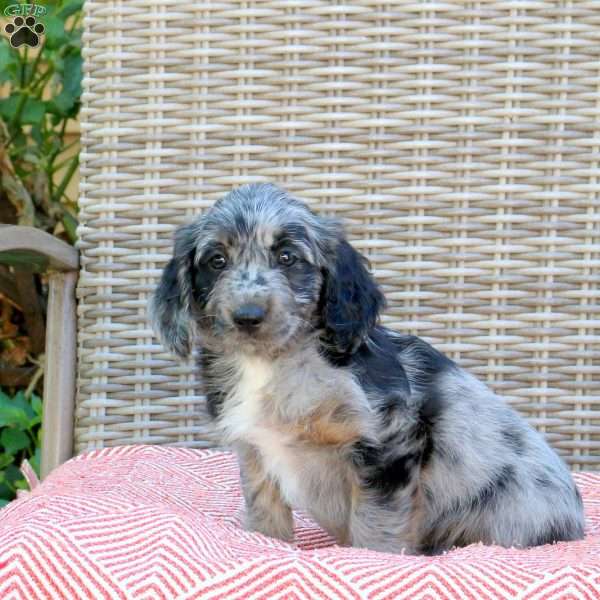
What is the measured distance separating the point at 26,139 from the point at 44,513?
3182 mm

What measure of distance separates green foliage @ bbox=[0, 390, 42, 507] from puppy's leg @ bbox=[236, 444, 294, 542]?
161 cm

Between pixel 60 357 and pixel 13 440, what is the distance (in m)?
0.98

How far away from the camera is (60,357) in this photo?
3.52m

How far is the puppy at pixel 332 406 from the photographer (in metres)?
2.43

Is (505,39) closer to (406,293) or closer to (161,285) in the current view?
(406,293)

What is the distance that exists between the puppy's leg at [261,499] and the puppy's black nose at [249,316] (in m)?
0.43

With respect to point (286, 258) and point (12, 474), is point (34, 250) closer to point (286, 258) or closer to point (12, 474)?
point (286, 258)

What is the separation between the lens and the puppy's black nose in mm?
Answer: 2367

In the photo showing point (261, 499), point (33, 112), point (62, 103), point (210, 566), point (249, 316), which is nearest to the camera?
point (210, 566)

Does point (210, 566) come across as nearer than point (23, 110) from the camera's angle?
Yes

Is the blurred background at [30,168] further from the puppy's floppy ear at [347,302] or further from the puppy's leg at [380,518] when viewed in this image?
the puppy's leg at [380,518]

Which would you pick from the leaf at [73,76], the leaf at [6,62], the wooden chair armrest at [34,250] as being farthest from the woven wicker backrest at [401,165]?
the leaf at [73,76]

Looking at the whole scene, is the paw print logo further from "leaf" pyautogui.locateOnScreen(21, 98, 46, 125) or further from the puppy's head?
the puppy's head

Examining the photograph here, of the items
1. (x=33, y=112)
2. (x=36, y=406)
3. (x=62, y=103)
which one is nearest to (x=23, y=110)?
(x=33, y=112)
